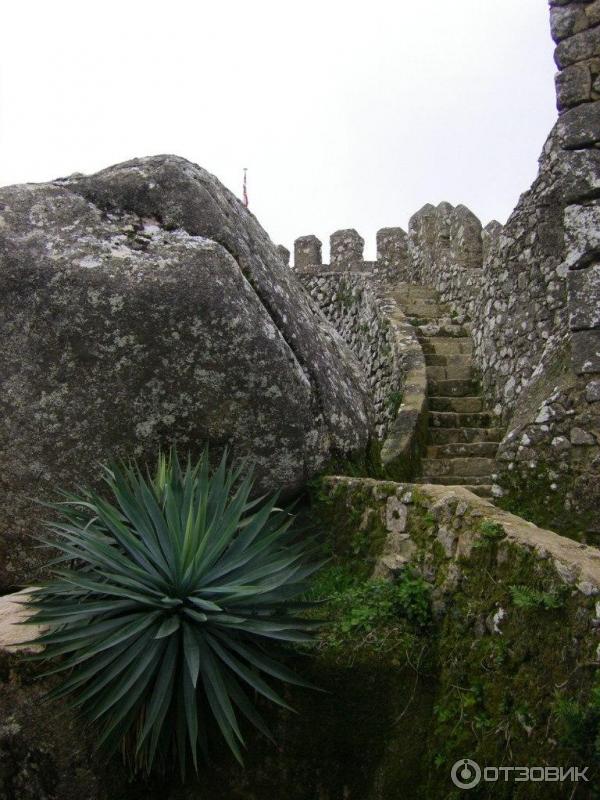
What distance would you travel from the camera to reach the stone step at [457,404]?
897 cm

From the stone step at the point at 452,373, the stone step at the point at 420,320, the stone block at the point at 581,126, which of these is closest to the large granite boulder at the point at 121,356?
the stone block at the point at 581,126

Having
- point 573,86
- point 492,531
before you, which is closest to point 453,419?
point 573,86

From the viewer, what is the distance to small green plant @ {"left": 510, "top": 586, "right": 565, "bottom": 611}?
2822 mm

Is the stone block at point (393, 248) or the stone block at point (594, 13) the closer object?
the stone block at point (594, 13)

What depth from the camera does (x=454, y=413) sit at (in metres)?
8.80

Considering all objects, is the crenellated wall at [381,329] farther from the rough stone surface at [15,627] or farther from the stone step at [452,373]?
the rough stone surface at [15,627]

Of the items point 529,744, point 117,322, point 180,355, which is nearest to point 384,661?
point 529,744

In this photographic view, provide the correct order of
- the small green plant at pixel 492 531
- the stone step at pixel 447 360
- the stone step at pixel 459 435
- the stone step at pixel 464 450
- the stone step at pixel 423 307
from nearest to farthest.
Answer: the small green plant at pixel 492 531 → the stone step at pixel 464 450 → the stone step at pixel 459 435 → the stone step at pixel 447 360 → the stone step at pixel 423 307

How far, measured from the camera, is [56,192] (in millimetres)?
5062

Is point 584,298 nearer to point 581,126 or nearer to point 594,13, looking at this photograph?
point 581,126

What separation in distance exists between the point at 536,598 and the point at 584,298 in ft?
9.33

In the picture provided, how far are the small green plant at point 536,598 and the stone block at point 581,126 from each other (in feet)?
11.4

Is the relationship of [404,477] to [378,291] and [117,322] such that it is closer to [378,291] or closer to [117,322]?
[117,322]

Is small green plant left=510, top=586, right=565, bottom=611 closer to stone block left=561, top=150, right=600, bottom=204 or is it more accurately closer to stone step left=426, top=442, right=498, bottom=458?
stone block left=561, top=150, right=600, bottom=204
